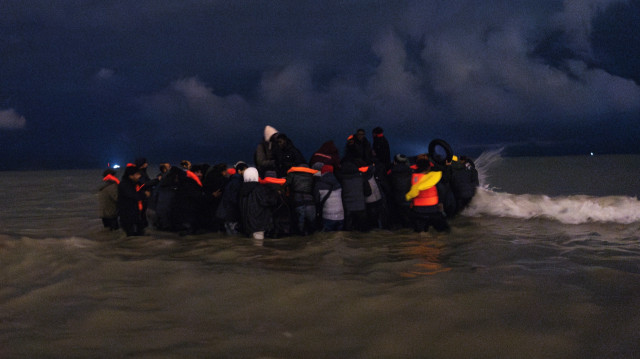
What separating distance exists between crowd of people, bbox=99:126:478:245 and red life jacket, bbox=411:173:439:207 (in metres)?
0.02

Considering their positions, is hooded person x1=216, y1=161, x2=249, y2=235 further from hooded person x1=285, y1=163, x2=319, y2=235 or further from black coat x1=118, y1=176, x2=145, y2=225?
black coat x1=118, y1=176, x2=145, y2=225

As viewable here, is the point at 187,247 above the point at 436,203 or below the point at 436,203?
below

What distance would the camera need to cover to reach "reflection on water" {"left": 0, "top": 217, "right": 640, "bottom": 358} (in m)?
4.25

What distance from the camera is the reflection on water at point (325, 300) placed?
4250 mm

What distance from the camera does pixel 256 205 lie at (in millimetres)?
9672

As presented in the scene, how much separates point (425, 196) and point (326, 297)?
4.50 m

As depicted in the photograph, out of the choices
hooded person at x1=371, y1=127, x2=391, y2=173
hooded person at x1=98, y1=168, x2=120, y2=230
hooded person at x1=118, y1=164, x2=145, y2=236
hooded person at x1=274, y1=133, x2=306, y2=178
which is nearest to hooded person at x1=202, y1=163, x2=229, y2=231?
hooded person at x1=274, y1=133, x2=306, y2=178

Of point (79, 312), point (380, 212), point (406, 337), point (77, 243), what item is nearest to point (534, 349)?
point (406, 337)

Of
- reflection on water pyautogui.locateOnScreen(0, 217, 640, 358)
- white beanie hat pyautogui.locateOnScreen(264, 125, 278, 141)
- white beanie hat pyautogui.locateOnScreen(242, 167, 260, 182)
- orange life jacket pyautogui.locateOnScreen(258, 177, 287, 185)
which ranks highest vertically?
white beanie hat pyautogui.locateOnScreen(264, 125, 278, 141)

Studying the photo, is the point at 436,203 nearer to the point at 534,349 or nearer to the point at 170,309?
the point at 534,349

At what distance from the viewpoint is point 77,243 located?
32.0ft

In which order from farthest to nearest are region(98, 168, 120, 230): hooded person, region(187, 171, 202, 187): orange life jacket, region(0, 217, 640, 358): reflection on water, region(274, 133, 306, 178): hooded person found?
1. region(274, 133, 306, 178): hooded person
2. region(98, 168, 120, 230): hooded person
3. region(187, 171, 202, 187): orange life jacket
4. region(0, 217, 640, 358): reflection on water

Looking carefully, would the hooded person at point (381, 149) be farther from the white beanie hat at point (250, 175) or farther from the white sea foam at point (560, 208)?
the white beanie hat at point (250, 175)

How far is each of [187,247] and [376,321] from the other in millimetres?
5743
